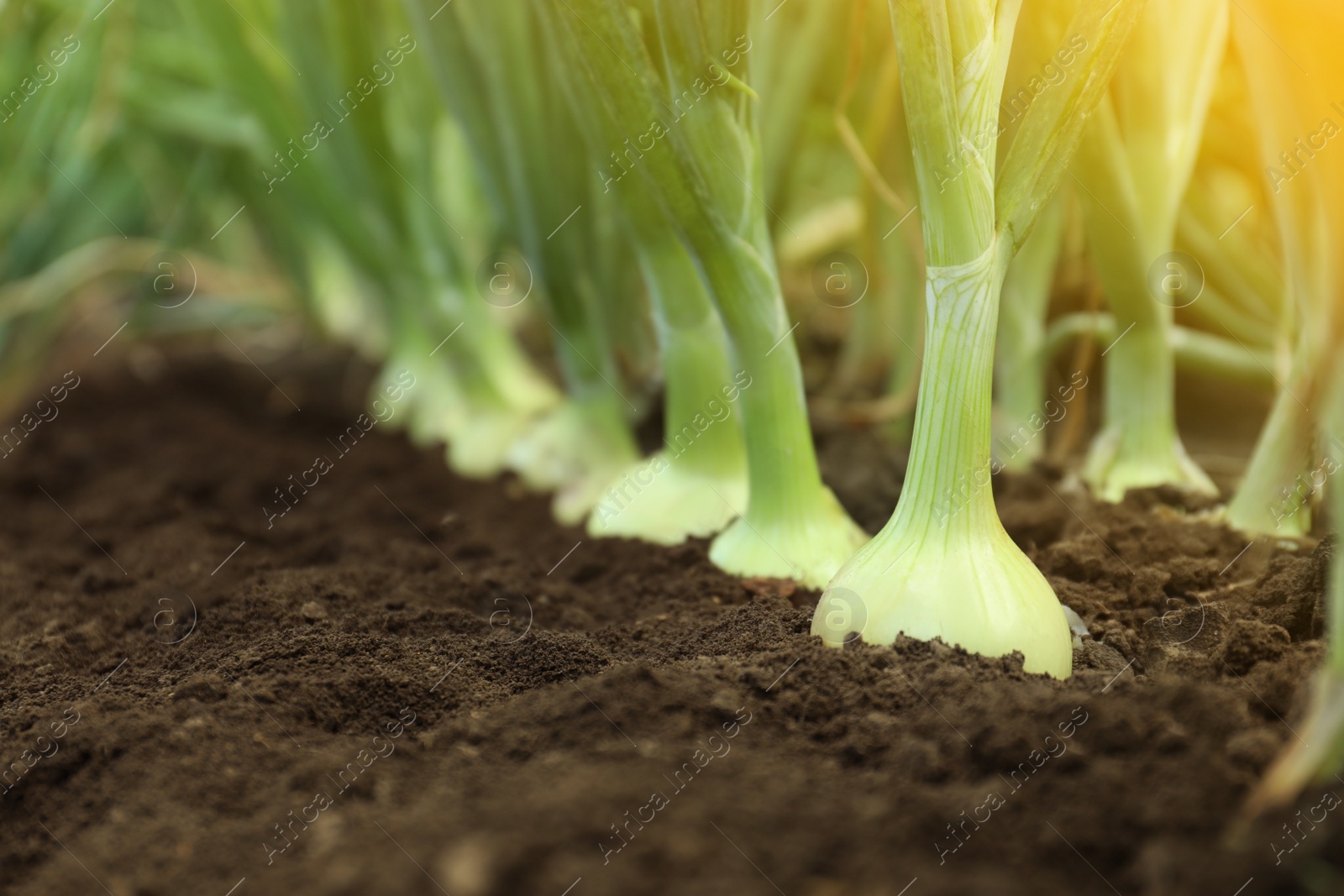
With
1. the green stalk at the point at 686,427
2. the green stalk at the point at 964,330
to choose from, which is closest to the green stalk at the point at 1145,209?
the green stalk at the point at 964,330

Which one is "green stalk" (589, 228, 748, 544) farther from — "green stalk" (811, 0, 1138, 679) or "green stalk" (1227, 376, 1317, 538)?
"green stalk" (1227, 376, 1317, 538)

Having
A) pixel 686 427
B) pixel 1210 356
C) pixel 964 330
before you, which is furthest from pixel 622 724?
pixel 1210 356

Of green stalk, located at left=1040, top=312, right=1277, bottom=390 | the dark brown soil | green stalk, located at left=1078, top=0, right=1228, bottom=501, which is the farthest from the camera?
green stalk, located at left=1040, top=312, right=1277, bottom=390

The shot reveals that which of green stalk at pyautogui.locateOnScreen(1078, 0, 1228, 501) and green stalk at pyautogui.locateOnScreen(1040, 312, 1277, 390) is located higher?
green stalk at pyautogui.locateOnScreen(1078, 0, 1228, 501)

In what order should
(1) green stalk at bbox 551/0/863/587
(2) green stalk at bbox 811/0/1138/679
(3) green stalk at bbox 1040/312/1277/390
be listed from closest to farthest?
(2) green stalk at bbox 811/0/1138/679, (1) green stalk at bbox 551/0/863/587, (3) green stalk at bbox 1040/312/1277/390

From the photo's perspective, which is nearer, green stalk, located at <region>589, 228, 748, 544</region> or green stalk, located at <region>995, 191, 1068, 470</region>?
green stalk, located at <region>589, 228, 748, 544</region>

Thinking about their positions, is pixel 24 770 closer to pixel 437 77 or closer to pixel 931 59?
pixel 931 59

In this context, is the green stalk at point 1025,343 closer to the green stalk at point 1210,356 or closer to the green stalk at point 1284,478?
the green stalk at point 1210,356

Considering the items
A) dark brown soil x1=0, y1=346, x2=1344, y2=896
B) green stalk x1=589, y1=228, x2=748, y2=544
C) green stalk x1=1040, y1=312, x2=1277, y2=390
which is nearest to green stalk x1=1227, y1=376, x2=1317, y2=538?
dark brown soil x1=0, y1=346, x2=1344, y2=896
